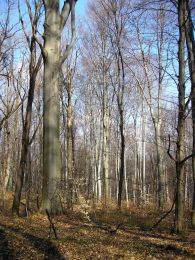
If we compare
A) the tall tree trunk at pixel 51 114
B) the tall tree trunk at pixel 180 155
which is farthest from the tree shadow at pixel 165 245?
the tall tree trunk at pixel 51 114

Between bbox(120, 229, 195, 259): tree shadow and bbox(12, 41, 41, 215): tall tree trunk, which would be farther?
bbox(12, 41, 41, 215): tall tree trunk

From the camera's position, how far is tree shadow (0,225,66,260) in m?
4.79

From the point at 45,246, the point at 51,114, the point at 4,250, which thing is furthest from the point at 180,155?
the point at 4,250

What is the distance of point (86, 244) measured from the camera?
563 centimetres

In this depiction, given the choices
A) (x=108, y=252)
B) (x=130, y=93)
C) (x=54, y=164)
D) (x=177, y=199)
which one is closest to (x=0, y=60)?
(x=54, y=164)

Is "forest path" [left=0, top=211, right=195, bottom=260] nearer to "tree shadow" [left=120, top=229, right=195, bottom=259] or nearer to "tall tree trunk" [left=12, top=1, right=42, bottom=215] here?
"tree shadow" [left=120, top=229, right=195, bottom=259]

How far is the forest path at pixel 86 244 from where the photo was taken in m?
4.93

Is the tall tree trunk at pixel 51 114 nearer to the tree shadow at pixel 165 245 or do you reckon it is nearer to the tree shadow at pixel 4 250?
the tree shadow at pixel 165 245

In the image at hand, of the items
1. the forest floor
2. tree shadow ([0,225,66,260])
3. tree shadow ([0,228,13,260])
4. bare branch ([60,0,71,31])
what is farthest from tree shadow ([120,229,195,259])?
bare branch ([60,0,71,31])

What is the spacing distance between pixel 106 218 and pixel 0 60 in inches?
335

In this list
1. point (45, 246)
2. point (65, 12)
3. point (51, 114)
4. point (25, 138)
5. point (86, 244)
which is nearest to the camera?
point (45, 246)

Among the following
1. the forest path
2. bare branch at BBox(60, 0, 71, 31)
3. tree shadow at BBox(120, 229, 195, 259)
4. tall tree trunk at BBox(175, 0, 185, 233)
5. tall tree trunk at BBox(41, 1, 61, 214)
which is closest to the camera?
the forest path

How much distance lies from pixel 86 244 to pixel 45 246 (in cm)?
77

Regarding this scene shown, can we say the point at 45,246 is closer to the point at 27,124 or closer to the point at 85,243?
the point at 85,243
